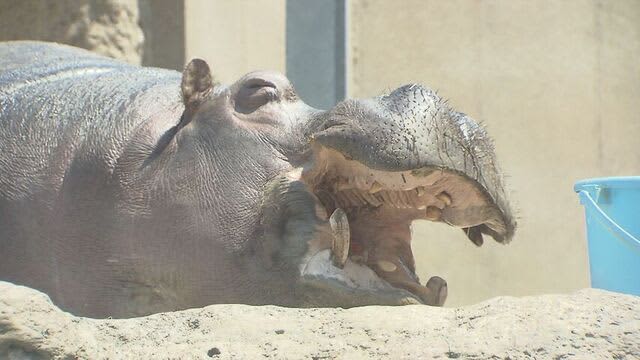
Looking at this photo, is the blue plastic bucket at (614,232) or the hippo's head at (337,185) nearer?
the hippo's head at (337,185)

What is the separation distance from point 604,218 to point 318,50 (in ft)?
12.3

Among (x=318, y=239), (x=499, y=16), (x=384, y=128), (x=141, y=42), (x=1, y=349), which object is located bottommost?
(x=1, y=349)

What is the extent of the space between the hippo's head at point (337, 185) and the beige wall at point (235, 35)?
244 cm

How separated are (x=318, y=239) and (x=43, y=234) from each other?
882 millimetres

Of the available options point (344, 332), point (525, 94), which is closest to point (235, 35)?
point (525, 94)

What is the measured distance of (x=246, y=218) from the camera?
3338 millimetres

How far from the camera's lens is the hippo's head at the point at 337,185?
10.2 feet

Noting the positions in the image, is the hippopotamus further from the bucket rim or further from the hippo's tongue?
the bucket rim

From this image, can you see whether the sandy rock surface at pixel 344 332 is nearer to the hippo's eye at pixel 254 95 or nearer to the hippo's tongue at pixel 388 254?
the hippo's tongue at pixel 388 254

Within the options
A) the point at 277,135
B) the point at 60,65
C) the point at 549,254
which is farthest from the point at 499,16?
the point at 277,135

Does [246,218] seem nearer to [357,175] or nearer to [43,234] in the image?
[357,175]

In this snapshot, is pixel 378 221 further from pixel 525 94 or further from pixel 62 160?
pixel 525 94

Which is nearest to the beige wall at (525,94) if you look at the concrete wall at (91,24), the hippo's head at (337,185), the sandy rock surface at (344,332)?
the concrete wall at (91,24)

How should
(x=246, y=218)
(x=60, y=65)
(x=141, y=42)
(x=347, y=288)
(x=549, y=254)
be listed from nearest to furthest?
(x=347, y=288), (x=246, y=218), (x=60, y=65), (x=141, y=42), (x=549, y=254)
